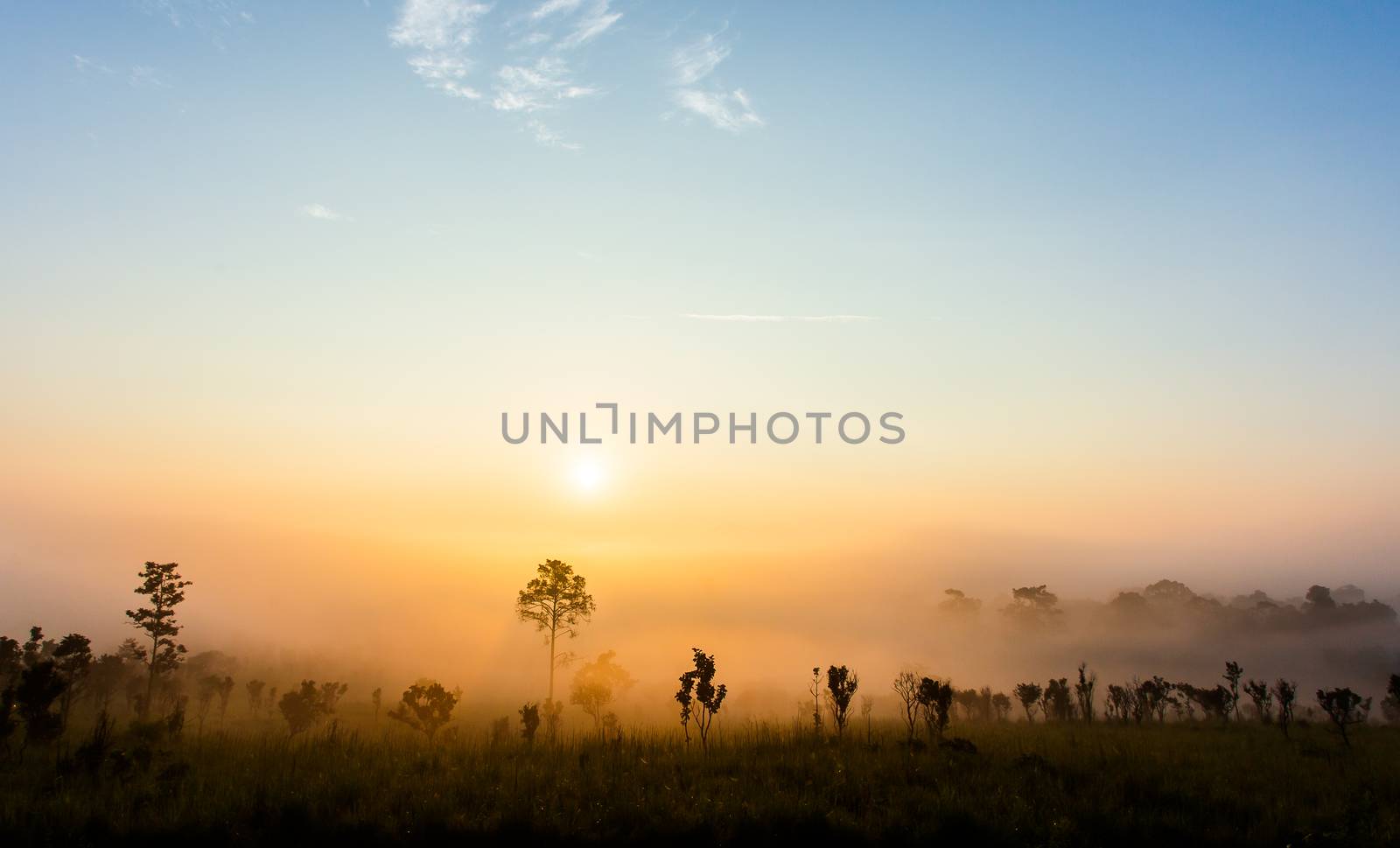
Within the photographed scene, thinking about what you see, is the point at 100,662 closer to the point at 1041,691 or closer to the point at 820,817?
the point at 820,817

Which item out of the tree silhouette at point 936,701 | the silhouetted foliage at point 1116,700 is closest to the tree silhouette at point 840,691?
the tree silhouette at point 936,701

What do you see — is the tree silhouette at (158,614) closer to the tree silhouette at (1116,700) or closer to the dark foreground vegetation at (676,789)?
the dark foreground vegetation at (676,789)

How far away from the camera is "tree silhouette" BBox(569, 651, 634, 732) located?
2496 inches

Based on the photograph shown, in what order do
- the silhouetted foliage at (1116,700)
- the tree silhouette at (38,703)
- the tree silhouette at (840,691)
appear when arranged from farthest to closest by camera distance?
the silhouetted foliage at (1116,700) < the tree silhouette at (840,691) < the tree silhouette at (38,703)

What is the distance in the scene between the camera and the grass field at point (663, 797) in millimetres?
12438

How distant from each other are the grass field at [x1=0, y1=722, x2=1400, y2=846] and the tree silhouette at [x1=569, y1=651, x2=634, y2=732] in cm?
4517

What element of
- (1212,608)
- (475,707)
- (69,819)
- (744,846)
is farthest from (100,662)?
(1212,608)

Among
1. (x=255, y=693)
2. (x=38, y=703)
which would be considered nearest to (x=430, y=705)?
(x=38, y=703)

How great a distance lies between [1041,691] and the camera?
70.4m

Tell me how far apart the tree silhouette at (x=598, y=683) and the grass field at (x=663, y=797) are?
148ft

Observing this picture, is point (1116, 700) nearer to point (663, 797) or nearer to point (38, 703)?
point (663, 797)

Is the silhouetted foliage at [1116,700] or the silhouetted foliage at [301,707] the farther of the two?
the silhouetted foliage at [1116,700]

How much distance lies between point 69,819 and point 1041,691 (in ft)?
256

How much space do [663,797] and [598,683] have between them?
6687 cm
